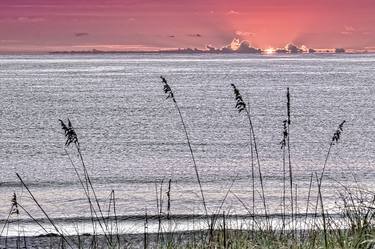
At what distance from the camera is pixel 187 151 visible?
25.2 m

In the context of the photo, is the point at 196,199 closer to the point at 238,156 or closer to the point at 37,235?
the point at 37,235

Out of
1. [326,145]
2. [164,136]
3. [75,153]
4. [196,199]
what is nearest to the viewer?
[196,199]

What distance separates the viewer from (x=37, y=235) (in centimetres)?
1066

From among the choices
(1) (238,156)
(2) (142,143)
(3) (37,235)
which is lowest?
(3) (37,235)

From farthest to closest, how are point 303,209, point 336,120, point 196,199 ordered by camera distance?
point 336,120, point 196,199, point 303,209

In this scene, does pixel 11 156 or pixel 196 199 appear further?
pixel 11 156

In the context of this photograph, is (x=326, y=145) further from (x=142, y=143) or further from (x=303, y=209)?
(x=303, y=209)

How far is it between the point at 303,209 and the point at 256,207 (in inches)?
39.1

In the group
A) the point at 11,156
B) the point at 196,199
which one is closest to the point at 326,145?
the point at 11,156

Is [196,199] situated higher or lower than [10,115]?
lower

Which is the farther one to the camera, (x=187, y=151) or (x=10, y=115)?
(x=10, y=115)

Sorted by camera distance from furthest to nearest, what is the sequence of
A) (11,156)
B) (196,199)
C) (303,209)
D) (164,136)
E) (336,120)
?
(336,120), (164,136), (11,156), (196,199), (303,209)

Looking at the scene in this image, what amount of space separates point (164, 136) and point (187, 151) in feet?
22.2

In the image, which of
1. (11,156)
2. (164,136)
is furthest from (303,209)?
(164,136)
